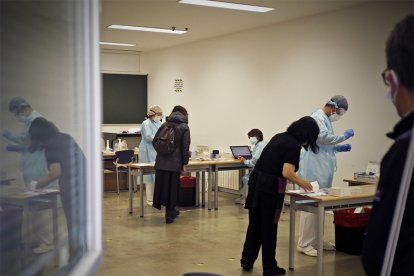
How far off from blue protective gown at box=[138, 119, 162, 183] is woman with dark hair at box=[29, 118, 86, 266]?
518 cm

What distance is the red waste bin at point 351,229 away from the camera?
4742 mm

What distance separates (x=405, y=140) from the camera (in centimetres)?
132

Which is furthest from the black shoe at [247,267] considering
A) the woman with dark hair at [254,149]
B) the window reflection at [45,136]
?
the window reflection at [45,136]

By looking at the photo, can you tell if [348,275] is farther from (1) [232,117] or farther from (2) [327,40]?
(1) [232,117]

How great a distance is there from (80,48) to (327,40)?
17.8ft

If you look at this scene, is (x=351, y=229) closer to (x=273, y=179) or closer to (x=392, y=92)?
(x=273, y=179)

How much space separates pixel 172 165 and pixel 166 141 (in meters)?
0.30

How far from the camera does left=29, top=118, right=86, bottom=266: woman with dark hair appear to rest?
1.80 meters

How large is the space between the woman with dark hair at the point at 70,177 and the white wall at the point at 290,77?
3356 mm

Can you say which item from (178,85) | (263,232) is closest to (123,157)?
(178,85)

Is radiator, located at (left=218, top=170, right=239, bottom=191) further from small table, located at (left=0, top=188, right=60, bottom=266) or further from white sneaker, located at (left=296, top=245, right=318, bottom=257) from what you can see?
small table, located at (left=0, top=188, right=60, bottom=266)

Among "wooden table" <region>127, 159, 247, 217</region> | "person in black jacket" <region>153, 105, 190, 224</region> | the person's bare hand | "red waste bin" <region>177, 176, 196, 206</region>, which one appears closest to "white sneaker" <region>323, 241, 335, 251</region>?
the person's bare hand

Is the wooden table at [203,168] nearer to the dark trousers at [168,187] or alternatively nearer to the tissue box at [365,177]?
the dark trousers at [168,187]

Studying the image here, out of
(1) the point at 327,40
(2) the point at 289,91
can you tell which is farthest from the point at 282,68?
(1) the point at 327,40
